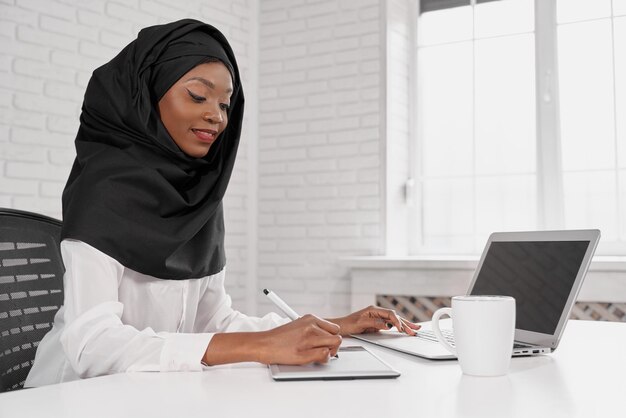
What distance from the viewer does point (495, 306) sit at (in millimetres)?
927

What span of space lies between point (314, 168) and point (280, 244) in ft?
1.36

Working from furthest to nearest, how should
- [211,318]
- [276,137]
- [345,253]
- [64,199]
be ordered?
1. [276,137]
2. [345,253]
3. [211,318]
4. [64,199]

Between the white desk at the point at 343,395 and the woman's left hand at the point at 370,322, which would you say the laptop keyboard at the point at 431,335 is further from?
the white desk at the point at 343,395

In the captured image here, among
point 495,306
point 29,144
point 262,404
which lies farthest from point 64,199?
point 29,144

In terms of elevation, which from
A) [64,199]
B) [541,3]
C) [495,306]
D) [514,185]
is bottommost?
[495,306]

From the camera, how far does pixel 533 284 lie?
4.15ft

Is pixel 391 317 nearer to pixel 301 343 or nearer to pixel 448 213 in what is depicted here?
pixel 301 343

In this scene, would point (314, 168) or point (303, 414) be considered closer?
point (303, 414)

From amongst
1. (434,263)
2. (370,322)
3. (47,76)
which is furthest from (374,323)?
(47,76)

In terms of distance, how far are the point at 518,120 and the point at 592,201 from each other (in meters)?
0.49

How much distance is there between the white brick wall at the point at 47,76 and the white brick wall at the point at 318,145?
2.34 feet

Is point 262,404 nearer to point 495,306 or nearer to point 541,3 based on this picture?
point 495,306

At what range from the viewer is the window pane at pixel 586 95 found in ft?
9.66

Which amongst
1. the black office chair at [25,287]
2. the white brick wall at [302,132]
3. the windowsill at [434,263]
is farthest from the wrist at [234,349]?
the white brick wall at [302,132]
